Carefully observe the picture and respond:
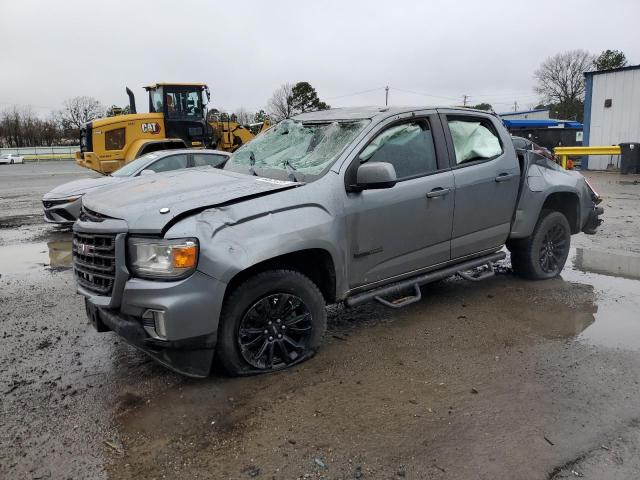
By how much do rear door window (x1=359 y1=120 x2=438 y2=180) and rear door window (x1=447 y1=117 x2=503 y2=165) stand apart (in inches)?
13.3

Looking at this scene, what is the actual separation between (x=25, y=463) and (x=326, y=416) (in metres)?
1.67

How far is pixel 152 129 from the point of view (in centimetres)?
1617

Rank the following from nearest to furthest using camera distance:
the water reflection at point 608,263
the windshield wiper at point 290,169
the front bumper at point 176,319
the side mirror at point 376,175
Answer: the front bumper at point 176,319 < the side mirror at point 376,175 < the windshield wiper at point 290,169 < the water reflection at point 608,263

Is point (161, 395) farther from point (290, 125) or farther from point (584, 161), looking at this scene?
point (584, 161)

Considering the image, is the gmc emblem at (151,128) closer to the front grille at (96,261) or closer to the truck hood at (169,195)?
the truck hood at (169,195)

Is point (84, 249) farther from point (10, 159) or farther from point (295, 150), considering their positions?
point (10, 159)

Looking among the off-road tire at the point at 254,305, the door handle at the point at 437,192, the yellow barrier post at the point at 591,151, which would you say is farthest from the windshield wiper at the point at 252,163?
the yellow barrier post at the point at 591,151

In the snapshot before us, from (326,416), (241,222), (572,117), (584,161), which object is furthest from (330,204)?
(572,117)

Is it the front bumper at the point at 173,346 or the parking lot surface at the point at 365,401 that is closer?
the parking lot surface at the point at 365,401

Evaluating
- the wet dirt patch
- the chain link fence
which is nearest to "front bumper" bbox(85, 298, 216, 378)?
the wet dirt patch

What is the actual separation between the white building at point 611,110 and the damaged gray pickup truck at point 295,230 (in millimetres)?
22066

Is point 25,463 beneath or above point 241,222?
beneath

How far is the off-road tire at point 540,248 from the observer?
5.88 metres

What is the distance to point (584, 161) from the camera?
25.3m
